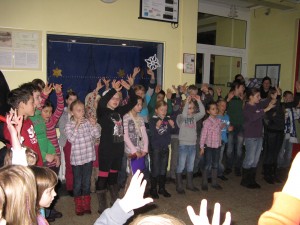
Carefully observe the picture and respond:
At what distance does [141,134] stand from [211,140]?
1.15 meters

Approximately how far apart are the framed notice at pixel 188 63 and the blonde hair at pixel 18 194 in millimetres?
4096

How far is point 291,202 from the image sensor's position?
69 cm

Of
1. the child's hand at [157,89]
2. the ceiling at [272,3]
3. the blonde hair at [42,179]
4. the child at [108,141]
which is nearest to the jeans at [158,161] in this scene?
the child at [108,141]

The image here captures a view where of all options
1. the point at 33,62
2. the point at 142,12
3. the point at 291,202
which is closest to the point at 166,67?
the point at 142,12

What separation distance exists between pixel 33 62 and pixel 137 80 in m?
1.84

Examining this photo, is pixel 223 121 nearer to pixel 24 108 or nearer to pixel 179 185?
pixel 179 185

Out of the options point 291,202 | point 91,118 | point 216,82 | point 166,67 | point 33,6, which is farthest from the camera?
point 216,82

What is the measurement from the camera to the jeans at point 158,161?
403 cm

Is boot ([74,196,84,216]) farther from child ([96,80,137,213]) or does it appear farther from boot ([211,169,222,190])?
boot ([211,169,222,190])

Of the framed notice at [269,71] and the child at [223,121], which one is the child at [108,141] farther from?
the framed notice at [269,71]

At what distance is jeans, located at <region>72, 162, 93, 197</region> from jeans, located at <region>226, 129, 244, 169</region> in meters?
2.69

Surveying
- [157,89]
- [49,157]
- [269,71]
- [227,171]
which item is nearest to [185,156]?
[157,89]

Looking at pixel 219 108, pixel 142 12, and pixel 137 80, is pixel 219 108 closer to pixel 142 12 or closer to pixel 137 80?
pixel 137 80

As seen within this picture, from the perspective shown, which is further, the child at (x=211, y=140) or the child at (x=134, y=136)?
the child at (x=211, y=140)
